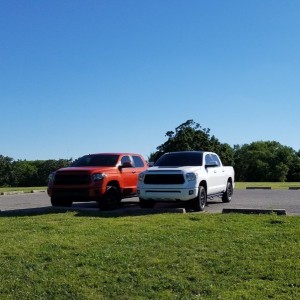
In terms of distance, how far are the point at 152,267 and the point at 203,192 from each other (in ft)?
25.4

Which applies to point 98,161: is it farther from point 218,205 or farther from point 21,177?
point 21,177

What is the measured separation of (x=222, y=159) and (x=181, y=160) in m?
64.2

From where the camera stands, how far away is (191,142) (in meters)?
77.1

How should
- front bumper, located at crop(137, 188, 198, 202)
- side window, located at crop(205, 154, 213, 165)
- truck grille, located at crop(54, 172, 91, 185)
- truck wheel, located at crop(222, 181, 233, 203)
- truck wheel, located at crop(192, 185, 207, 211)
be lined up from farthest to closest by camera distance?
truck wheel, located at crop(222, 181, 233, 203) → side window, located at crop(205, 154, 213, 165) → truck grille, located at crop(54, 172, 91, 185) → truck wheel, located at crop(192, 185, 207, 211) → front bumper, located at crop(137, 188, 198, 202)

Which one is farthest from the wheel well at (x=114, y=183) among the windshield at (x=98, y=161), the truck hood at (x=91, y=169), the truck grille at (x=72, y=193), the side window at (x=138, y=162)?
the side window at (x=138, y=162)

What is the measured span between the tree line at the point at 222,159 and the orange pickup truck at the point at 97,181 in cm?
5672

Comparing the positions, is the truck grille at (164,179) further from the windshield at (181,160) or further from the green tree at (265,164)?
the green tree at (265,164)

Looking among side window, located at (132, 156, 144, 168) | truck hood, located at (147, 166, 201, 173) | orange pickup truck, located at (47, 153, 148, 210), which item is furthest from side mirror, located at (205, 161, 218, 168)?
side window, located at (132, 156, 144, 168)

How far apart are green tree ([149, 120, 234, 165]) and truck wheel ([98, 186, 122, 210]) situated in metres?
59.6

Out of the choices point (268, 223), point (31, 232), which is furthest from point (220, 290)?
point (31, 232)

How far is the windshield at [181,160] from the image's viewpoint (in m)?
15.9

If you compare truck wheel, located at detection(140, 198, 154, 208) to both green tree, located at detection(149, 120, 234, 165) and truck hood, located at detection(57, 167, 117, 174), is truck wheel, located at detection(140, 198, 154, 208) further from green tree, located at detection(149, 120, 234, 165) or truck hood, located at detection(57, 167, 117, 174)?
green tree, located at detection(149, 120, 234, 165)

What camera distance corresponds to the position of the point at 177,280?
6.77 meters

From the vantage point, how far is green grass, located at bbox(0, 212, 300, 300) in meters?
6.48
